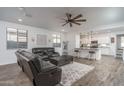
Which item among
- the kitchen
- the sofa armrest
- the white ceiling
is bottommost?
the sofa armrest

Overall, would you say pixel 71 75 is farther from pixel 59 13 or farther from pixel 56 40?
pixel 56 40

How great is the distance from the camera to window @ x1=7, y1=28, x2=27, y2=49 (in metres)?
5.14

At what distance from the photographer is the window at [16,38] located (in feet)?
16.9

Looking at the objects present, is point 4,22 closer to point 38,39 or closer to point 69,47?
point 38,39

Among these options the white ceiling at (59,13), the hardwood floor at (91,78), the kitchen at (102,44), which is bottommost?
the hardwood floor at (91,78)

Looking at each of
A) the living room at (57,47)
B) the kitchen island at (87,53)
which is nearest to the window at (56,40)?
the living room at (57,47)

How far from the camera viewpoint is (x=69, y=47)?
352 inches

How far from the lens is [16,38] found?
5.52 metres

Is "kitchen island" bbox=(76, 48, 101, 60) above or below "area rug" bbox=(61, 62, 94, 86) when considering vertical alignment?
above

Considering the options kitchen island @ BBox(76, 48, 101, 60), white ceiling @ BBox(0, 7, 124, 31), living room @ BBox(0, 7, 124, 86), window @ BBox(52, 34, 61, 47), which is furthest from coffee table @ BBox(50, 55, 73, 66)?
window @ BBox(52, 34, 61, 47)

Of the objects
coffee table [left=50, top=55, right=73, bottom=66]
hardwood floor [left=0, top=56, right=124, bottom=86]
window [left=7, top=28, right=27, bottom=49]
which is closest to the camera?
hardwood floor [left=0, top=56, right=124, bottom=86]

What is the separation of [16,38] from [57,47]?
4.13 meters

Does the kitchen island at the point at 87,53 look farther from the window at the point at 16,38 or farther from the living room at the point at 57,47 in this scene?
the window at the point at 16,38

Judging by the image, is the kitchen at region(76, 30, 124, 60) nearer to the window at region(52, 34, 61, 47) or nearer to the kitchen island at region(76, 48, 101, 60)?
the kitchen island at region(76, 48, 101, 60)
